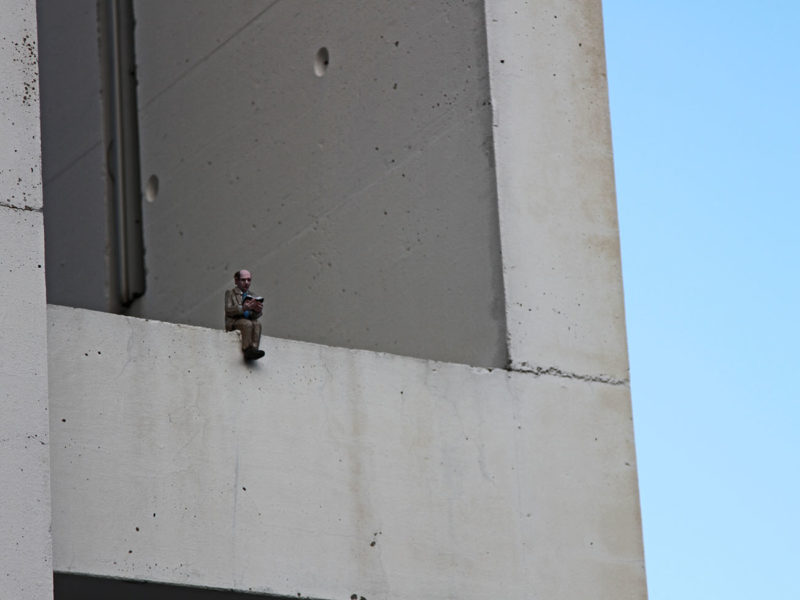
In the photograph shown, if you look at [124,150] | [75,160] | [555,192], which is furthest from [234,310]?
[75,160]

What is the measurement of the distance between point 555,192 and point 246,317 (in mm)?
1746

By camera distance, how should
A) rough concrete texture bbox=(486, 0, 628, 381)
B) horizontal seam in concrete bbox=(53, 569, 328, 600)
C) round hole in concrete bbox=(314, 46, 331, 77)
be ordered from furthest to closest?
1. round hole in concrete bbox=(314, 46, 331, 77)
2. rough concrete texture bbox=(486, 0, 628, 381)
3. horizontal seam in concrete bbox=(53, 569, 328, 600)

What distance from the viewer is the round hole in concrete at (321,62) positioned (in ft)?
31.3

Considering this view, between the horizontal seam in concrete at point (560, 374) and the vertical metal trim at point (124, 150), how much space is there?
136 inches

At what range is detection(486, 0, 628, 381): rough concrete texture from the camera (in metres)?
8.30

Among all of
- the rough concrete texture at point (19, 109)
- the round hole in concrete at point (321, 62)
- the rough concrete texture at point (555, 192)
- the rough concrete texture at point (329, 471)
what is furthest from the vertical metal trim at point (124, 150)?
the rough concrete texture at point (19, 109)

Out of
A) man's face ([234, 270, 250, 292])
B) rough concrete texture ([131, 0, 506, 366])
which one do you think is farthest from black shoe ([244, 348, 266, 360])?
rough concrete texture ([131, 0, 506, 366])

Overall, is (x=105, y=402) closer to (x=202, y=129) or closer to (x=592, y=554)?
(x=592, y=554)

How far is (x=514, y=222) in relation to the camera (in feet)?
27.3

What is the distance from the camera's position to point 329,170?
9352 mm

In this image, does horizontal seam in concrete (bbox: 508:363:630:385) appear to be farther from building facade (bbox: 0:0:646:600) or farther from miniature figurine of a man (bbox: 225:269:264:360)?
miniature figurine of a man (bbox: 225:269:264:360)

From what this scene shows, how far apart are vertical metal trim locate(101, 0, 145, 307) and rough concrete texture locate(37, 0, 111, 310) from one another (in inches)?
4.5

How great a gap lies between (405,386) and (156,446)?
1179 mm

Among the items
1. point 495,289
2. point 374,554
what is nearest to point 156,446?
point 374,554
